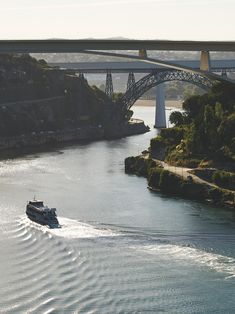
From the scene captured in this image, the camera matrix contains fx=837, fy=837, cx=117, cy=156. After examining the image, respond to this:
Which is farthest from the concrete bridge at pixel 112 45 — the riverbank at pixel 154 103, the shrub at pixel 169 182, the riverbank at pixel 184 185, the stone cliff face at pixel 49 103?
the riverbank at pixel 154 103

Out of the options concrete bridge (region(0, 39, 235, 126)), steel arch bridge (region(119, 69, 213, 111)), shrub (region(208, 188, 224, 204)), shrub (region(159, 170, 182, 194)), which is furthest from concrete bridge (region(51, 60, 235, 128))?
shrub (region(208, 188, 224, 204))

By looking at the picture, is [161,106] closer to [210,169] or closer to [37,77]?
[37,77]

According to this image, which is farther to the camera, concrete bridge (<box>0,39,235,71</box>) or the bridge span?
the bridge span

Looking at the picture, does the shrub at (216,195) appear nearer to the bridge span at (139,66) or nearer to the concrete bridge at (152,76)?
the concrete bridge at (152,76)

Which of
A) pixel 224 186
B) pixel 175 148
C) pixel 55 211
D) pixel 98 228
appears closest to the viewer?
pixel 98 228

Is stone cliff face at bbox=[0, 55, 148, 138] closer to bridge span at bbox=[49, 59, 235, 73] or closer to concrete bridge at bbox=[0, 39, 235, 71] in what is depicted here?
bridge span at bbox=[49, 59, 235, 73]

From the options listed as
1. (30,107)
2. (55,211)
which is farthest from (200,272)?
(30,107)
